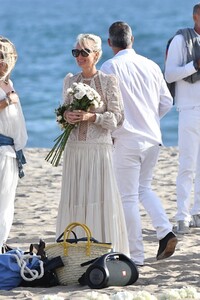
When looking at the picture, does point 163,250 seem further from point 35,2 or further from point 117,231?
point 35,2

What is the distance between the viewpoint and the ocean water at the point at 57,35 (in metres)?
30.9

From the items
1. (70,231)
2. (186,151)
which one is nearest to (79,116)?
(70,231)

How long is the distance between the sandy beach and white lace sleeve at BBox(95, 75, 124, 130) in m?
1.15

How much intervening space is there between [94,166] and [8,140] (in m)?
0.66

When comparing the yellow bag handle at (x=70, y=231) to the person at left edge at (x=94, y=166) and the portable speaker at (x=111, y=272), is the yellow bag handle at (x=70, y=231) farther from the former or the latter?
the person at left edge at (x=94, y=166)

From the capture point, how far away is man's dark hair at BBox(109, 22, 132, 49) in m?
9.30

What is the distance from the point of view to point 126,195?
930 centimetres

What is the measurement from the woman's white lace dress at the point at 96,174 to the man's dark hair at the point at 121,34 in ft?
1.87

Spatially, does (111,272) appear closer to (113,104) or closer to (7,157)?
(7,157)

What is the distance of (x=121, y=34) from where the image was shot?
934 centimetres

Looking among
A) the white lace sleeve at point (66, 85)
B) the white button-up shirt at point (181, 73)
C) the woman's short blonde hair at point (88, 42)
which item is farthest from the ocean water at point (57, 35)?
the woman's short blonde hair at point (88, 42)

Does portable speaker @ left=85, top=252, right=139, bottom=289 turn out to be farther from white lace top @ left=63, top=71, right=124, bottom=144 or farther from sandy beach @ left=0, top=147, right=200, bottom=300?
white lace top @ left=63, top=71, right=124, bottom=144

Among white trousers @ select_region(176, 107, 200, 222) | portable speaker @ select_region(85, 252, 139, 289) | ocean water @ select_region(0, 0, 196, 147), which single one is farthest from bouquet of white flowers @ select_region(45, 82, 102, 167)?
ocean water @ select_region(0, 0, 196, 147)

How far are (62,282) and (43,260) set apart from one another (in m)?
0.20
